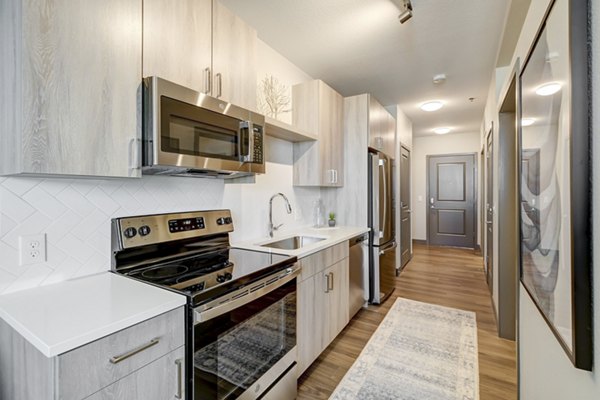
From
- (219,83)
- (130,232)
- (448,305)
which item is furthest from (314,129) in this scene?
(448,305)

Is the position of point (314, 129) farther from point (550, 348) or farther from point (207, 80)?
point (550, 348)

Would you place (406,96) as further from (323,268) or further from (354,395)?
(354,395)

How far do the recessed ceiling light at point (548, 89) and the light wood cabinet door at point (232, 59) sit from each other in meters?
1.49

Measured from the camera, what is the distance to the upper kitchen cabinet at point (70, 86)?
993 mm

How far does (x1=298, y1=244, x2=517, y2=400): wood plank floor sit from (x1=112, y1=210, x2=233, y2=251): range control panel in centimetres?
123

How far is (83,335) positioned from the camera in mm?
824

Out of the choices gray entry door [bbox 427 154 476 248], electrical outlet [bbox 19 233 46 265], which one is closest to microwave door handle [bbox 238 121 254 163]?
electrical outlet [bbox 19 233 46 265]

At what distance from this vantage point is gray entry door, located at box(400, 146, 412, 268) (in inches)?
182

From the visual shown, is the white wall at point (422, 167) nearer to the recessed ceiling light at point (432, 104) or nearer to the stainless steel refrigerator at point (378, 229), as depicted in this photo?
the recessed ceiling light at point (432, 104)

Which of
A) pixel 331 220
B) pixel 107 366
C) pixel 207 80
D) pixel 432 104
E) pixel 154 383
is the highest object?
pixel 432 104

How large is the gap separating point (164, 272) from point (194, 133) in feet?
2.39

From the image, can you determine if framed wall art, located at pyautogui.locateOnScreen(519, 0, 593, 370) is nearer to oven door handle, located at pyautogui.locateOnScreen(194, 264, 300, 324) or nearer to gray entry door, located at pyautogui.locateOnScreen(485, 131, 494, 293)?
oven door handle, located at pyautogui.locateOnScreen(194, 264, 300, 324)

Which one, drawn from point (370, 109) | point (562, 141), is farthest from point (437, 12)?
point (562, 141)

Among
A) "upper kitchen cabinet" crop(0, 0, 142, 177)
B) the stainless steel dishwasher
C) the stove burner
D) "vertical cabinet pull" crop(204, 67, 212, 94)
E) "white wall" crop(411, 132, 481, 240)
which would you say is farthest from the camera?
"white wall" crop(411, 132, 481, 240)
